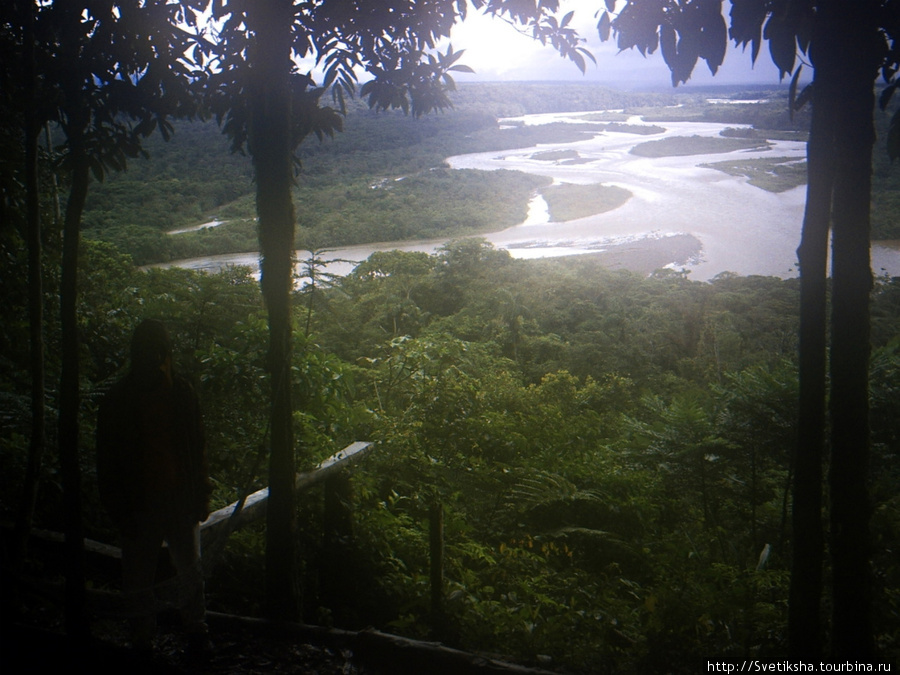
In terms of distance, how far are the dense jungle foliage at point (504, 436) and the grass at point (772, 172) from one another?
2.30 ft

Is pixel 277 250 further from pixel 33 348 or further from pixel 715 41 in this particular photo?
pixel 715 41

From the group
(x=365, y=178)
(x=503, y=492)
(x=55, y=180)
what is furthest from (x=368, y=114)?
(x=503, y=492)

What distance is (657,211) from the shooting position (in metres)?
11.1

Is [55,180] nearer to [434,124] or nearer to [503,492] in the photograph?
[503,492]

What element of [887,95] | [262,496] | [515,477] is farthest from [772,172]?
[262,496]

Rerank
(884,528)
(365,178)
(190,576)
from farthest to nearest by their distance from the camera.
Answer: (365,178)
(884,528)
(190,576)

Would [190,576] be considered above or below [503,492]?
above

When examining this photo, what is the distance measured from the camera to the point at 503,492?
14.7ft

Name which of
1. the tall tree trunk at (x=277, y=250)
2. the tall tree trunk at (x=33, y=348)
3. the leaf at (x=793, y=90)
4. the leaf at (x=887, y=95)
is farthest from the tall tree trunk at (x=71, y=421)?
the leaf at (x=887, y=95)

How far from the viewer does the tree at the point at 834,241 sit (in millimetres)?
1703

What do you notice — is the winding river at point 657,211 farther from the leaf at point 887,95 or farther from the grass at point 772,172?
the leaf at point 887,95

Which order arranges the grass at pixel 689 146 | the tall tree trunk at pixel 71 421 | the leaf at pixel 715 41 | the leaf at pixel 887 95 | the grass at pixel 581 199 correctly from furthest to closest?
the grass at pixel 581 199
the grass at pixel 689 146
the tall tree trunk at pixel 71 421
the leaf at pixel 887 95
the leaf at pixel 715 41

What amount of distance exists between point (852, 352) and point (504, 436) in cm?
342

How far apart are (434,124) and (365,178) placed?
1.67 m
